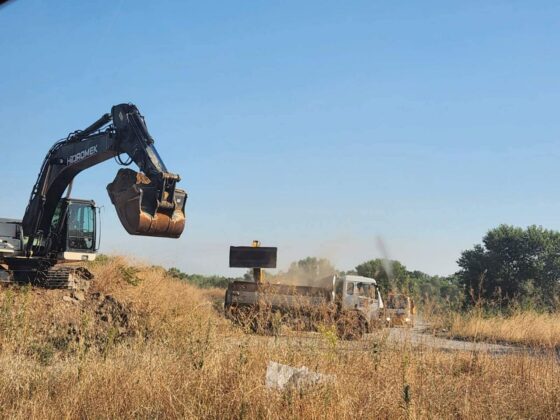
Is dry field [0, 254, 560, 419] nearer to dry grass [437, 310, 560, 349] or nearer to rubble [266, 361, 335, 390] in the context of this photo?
rubble [266, 361, 335, 390]

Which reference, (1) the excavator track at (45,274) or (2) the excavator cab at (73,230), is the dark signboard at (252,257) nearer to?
(2) the excavator cab at (73,230)

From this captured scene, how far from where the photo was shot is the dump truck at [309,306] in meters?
9.42

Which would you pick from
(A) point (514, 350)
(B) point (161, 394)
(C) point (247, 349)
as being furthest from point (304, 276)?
(B) point (161, 394)

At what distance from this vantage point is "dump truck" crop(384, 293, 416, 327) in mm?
8172

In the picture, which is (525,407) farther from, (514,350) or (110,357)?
(110,357)

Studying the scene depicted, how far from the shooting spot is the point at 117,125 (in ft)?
48.0

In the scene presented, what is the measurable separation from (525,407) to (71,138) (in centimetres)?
1382

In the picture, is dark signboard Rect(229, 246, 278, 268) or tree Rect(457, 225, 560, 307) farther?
tree Rect(457, 225, 560, 307)

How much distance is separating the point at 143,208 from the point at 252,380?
21.7 feet

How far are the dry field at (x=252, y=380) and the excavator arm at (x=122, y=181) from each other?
3.31m

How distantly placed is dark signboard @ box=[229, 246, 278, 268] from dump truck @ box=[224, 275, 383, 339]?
2.27 metres

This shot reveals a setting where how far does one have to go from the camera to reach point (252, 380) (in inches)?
236

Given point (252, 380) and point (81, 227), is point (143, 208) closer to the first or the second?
point (81, 227)

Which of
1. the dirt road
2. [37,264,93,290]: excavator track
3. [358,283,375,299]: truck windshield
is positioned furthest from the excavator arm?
[358,283,375,299]: truck windshield
